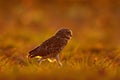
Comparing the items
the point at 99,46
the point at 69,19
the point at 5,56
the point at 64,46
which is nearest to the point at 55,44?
the point at 64,46

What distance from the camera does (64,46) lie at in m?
3.44

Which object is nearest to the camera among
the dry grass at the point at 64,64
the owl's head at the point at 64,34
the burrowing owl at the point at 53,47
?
the dry grass at the point at 64,64

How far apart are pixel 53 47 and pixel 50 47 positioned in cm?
2

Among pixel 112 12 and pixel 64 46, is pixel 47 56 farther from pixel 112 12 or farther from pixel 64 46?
pixel 112 12

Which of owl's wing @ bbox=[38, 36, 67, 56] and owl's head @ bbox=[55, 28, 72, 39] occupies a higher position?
owl's head @ bbox=[55, 28, 72, 39]

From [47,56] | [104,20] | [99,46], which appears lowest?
[47,56]

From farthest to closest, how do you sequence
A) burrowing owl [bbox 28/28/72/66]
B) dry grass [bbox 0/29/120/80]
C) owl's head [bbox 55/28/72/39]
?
owl's head [bbox 55/28/72/39]
burrowing owl [bbox 28/28/72/66]
dry grass [bbox 0/29/120/80]

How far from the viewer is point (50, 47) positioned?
337 centimetres

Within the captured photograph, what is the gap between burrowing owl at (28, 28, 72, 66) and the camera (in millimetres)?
3287

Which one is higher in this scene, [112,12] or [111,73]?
[112,12]

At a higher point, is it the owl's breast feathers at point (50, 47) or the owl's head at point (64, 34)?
the owl's head at point (64, 34)

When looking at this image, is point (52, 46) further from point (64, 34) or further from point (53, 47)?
point (64, 34)

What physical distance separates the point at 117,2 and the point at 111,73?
5.97 feet

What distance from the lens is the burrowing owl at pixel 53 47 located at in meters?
3.29
